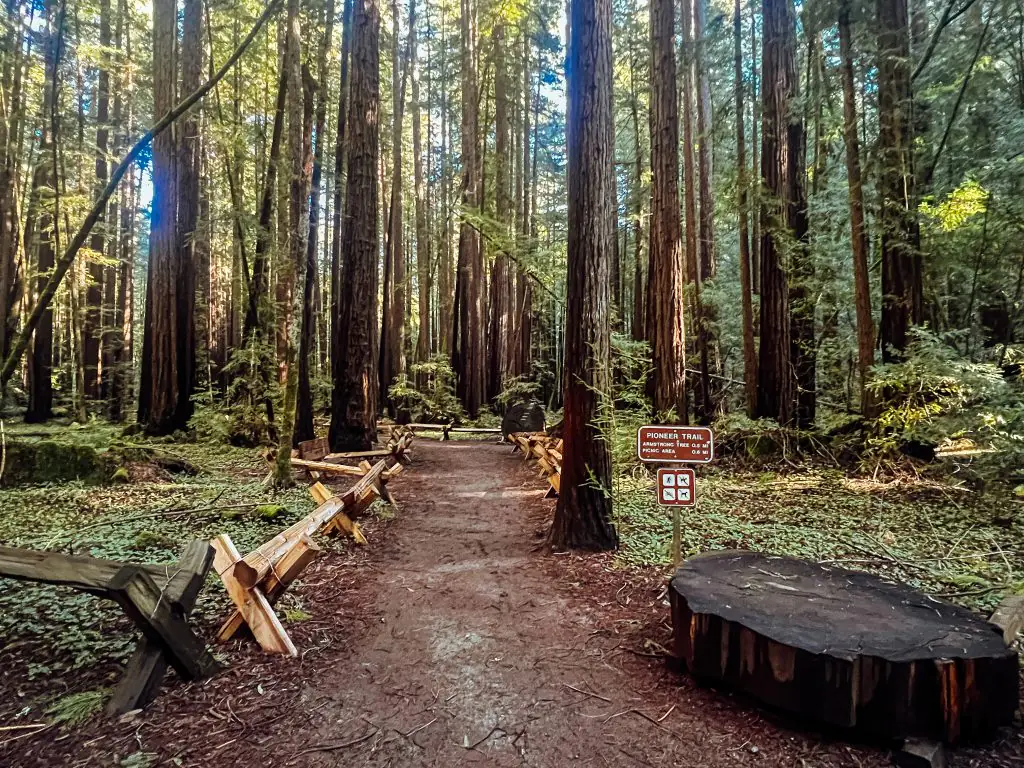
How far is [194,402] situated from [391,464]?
7.75m

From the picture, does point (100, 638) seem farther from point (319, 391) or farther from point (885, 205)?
point (319, 391)

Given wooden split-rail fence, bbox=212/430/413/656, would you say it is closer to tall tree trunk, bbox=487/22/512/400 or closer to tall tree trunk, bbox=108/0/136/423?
tall tree trunk, bbox=487/22/512/400

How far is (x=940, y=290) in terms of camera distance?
1054cm

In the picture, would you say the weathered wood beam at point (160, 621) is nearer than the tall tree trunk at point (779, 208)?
Yes

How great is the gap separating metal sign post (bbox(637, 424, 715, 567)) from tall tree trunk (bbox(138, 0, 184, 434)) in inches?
522

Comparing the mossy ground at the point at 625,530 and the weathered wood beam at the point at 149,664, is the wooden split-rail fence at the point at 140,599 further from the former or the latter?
the mossy ground at the point at 625,530

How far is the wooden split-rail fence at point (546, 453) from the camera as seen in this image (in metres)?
8.49

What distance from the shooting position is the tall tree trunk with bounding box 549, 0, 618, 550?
5922 mm

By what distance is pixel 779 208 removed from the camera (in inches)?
421

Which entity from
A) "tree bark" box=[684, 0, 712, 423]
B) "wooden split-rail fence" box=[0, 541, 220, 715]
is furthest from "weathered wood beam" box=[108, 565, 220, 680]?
"tree bark" box=[684, 0, 712, 423]

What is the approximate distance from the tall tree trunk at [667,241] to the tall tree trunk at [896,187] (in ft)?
10.4

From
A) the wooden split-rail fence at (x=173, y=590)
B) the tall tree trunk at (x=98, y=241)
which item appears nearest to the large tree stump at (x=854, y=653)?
the wooden split-rail fence at (x=173, y=590)

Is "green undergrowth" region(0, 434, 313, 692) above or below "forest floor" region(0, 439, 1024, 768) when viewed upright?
above

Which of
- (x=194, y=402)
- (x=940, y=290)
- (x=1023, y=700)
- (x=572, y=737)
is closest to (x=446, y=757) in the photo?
(x=572, y=737)
